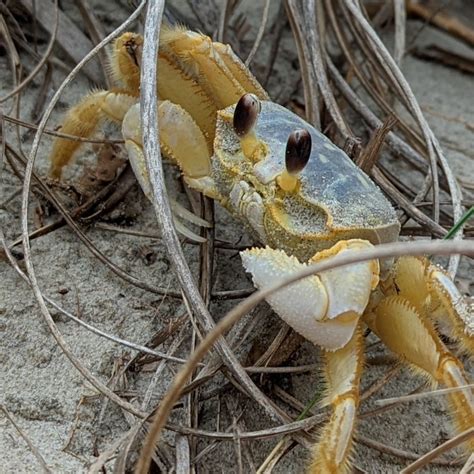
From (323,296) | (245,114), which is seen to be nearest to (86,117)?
(245,114)

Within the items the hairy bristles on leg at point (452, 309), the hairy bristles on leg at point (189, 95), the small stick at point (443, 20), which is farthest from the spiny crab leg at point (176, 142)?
the small stick at point (443, 20)

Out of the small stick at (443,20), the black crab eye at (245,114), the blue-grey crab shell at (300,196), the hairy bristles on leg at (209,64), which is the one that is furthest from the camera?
the small stick at (443,20)

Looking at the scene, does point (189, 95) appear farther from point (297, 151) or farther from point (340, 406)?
point (340, 406)

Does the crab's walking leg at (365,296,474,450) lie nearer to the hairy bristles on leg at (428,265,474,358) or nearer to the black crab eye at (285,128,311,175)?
the hairy bristles on leg at (428,265,474,358)

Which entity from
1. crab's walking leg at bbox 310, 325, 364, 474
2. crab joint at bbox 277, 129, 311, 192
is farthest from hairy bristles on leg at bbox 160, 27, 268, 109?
crab's walking leg at bbox 310, 325, 364, 474

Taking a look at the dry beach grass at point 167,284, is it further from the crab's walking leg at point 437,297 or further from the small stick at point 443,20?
the small stick at point 443,20
